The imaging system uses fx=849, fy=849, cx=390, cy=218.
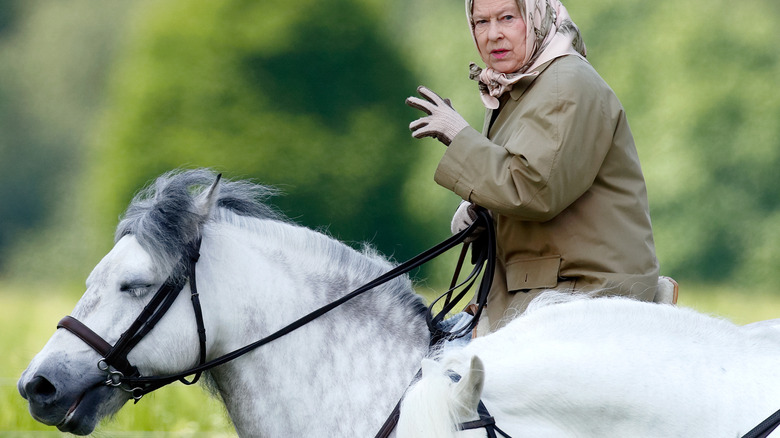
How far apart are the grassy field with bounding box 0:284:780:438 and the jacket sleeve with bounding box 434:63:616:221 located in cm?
310

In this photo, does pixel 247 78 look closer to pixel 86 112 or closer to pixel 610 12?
pixel 86 112

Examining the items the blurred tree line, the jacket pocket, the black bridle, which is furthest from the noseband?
the blurred tree line

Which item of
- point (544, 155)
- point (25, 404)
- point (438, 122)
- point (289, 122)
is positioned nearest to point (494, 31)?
point (438, 122)

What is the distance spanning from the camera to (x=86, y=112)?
5.46 metres

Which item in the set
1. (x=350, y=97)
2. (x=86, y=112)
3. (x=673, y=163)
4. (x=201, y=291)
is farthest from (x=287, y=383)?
(x=673, y=163)

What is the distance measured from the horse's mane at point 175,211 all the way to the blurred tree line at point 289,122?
8.99 ft

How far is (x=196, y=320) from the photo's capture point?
2156 mm

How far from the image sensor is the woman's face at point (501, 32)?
2.14 metres

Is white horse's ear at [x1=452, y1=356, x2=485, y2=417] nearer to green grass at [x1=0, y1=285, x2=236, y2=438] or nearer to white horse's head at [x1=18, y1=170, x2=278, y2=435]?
white horse's head at [x1=18, y1=170, x2=278, y2=435]

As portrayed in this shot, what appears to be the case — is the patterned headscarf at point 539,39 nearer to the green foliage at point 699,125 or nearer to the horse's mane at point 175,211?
the horse's mane at point 175,211

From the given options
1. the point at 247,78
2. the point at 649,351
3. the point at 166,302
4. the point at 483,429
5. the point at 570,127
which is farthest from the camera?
the point at 247,78

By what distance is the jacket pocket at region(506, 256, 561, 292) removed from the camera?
2.09m

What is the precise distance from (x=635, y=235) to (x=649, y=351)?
64cm

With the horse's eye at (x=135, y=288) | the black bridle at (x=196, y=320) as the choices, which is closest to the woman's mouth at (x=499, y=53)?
the black bridle at (x=196, y=320)
